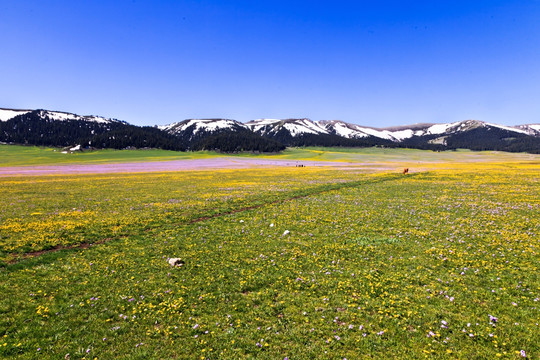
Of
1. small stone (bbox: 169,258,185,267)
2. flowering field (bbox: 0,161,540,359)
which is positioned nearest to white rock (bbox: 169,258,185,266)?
small stone (bbox: 169,258,185,267)

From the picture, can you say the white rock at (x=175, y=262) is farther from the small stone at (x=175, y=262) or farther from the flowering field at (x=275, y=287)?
the flowering field at (x=275, y=287)

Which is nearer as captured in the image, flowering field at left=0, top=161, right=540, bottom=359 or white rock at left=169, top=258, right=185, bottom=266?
flowering field at left=0, top=161, right=540, bottom=359

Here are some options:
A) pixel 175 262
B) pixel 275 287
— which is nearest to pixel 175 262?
pixel 175 262

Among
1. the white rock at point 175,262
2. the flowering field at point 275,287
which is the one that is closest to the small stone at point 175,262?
the white rock at point 175,262

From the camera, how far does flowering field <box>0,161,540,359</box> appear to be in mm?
7684

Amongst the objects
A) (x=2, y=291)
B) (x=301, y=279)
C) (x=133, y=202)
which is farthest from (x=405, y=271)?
(x=133, y=202)

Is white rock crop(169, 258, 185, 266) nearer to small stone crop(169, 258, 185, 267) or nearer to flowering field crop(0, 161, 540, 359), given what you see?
small stone crop(169, 258, 185, 267)

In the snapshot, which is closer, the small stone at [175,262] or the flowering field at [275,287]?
the flowering field at [275,287]

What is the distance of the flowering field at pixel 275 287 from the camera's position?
25.2ft

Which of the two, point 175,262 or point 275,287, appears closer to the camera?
point 275,287

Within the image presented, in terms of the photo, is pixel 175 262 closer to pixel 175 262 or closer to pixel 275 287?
pixel 175 262

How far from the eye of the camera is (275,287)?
11.0 m

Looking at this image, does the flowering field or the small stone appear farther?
the small stone

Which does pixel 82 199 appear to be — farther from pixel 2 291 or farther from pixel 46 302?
pixel 46 302
